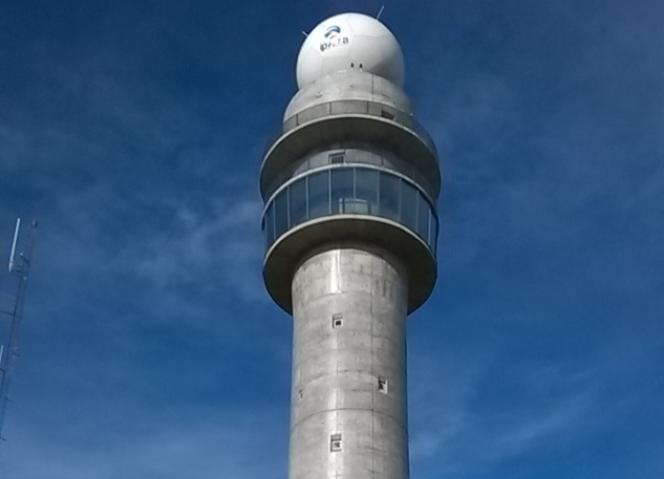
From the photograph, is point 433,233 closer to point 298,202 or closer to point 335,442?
point 298,202

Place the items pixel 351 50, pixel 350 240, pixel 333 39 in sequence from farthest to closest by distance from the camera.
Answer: pixel 333 39 → pixel 351 50 → pixel 350 240

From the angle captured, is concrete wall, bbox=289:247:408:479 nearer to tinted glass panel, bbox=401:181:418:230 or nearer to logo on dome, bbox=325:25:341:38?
tinted glass panel, bbox=401:181:418:230

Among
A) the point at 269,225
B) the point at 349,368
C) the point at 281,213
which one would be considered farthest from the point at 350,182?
the point at 349,368

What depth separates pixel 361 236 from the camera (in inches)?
1992

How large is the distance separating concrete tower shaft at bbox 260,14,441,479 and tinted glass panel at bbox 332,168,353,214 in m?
0.06

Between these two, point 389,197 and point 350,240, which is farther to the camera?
point 389,197

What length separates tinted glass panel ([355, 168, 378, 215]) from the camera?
5066 cm

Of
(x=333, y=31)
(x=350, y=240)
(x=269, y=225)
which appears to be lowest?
(x=350, y=240)

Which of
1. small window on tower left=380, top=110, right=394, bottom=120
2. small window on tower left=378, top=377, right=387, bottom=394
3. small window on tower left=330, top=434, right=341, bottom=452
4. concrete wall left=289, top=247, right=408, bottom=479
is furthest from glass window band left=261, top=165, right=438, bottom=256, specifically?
small window on tower left=330, top=434, right=341, bottom=452

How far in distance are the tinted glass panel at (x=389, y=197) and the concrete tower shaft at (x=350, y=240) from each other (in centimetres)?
6

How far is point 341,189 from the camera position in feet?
168

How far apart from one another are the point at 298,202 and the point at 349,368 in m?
9.36

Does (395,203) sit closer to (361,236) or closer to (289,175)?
(361,236)

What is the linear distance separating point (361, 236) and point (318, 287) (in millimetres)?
3302
